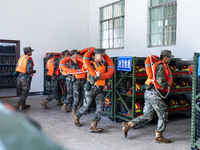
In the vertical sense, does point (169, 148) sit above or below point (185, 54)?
below

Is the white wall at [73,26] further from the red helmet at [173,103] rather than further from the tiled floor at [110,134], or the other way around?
the tiled floor at [110,134]

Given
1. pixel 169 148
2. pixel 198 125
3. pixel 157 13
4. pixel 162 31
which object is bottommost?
pixel 169 148

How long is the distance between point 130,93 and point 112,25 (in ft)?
16.8

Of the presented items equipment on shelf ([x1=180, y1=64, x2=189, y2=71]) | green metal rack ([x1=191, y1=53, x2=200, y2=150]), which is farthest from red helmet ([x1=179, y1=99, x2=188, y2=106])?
green metal rack ([x1=191, y1=53, x2=200, y2=150])

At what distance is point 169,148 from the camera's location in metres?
4.07

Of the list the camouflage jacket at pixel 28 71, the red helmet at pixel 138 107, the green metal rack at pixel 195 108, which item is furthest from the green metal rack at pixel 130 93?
the camouflage jacket at pixel 28 71

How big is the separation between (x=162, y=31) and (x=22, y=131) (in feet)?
23.5

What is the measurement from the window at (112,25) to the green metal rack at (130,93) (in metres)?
3.70

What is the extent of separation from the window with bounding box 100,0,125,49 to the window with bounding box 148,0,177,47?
165cm

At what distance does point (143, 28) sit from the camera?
7.99m

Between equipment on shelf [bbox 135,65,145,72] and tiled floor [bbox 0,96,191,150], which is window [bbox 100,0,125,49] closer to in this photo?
equipment on shelf [bbox 135,65,145,72]

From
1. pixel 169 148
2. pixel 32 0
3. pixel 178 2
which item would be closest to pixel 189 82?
pixel 178 2

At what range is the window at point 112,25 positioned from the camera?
9.27 metres

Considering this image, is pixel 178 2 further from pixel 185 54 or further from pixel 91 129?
pixel 91 129
